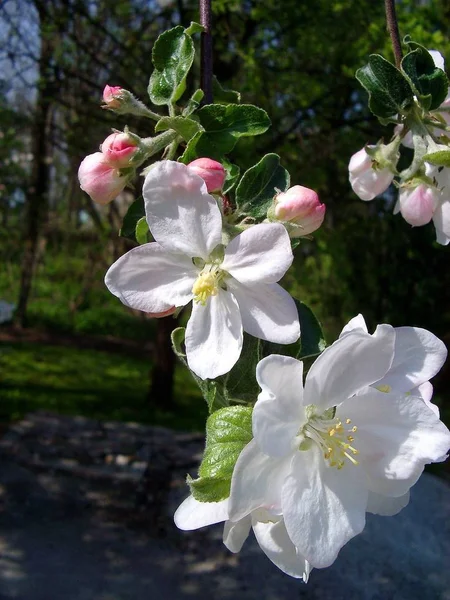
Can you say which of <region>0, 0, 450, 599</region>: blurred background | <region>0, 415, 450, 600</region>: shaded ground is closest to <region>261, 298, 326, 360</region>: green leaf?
<region>0, 0, 450, 599</region>: blurred background

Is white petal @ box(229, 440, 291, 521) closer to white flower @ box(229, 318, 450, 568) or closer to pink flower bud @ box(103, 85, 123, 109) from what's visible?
white flower @ box(229, 318, 450, 568)

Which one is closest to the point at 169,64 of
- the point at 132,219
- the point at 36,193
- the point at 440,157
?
the point at 132,219

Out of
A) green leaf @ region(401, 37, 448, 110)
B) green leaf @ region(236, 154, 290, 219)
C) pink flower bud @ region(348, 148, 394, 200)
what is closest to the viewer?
green leaf @ region(236, 154, 290, 219)

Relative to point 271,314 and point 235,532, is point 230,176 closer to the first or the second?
point 271,314

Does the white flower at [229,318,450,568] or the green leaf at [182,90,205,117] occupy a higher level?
the green leaf at [182,90,205,117]

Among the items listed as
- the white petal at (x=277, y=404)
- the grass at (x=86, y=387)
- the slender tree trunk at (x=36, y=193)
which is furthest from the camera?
the slender tree trunk at (x=36, y=193)

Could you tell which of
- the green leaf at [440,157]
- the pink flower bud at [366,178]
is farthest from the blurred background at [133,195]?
the green leaf at [440,157]

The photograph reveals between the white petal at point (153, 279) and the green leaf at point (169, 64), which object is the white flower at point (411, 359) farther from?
the green leaf at point (169, 64)
